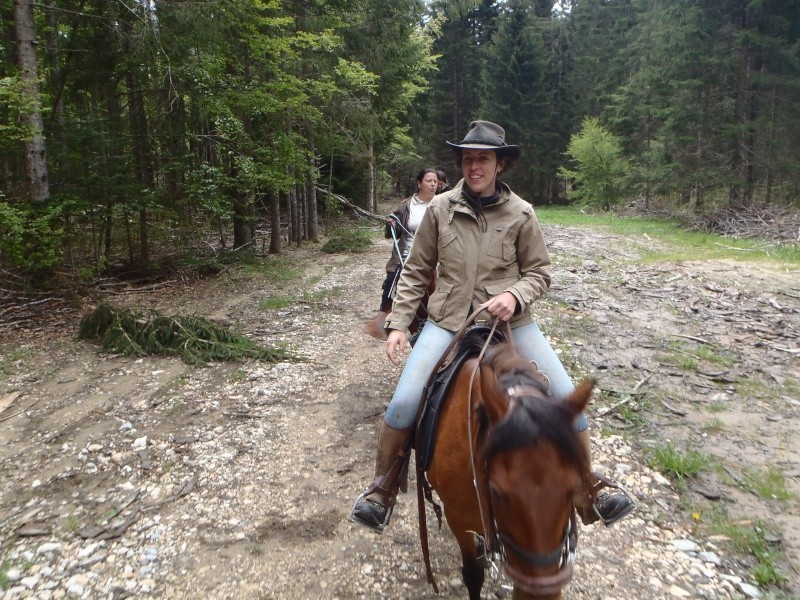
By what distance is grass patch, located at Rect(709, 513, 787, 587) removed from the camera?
10.9ft

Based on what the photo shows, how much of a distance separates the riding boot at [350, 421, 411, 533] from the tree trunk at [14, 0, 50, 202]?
25.4 ft

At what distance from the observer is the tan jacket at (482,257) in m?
3.17

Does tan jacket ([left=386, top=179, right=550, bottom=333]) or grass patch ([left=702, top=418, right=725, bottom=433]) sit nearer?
tan jacket ([left=386, top=179, right=550, bottom=333])

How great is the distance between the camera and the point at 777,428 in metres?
5.34

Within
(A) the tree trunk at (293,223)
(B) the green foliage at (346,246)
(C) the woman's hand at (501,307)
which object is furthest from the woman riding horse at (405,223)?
(A) the tree trunk at (293,223)

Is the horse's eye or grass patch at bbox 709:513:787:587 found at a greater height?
the horse's eye

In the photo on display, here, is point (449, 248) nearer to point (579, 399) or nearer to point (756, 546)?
point (579, 399)

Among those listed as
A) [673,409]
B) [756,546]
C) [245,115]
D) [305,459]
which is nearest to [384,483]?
[305,459]

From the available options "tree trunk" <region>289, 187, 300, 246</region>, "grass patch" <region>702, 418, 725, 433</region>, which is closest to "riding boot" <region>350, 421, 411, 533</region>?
"grass patch" <region>702, 418, 725, 433</region>

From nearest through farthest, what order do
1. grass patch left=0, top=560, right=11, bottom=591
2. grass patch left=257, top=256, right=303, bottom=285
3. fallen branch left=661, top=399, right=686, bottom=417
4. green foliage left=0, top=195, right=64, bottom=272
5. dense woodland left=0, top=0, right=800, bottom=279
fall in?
grass patch left=0, top=560, right=11, bottom=591
fallen branch left=661, top=399, right=686, bottom=417
green foliage left=0, top=195, right=64, bottom=272
dense woodland left=0, top=0, right=800, bottom=279
grass patch left=257, top=256, right=303, bottom=285

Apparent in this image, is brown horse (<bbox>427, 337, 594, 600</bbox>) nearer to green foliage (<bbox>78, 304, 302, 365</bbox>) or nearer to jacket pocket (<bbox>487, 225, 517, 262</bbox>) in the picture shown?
jacket pocket (<bbox>487, 225, 517, 262</bbox>)

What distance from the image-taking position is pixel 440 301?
324 cm

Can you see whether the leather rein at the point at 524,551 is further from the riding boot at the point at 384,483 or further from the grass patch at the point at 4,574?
the grass patch at the point at 4,574

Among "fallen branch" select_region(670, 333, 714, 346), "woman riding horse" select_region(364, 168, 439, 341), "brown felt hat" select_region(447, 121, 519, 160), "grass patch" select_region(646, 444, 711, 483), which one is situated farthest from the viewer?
"fallen branch" select_region(670, 333, 714, 346)
